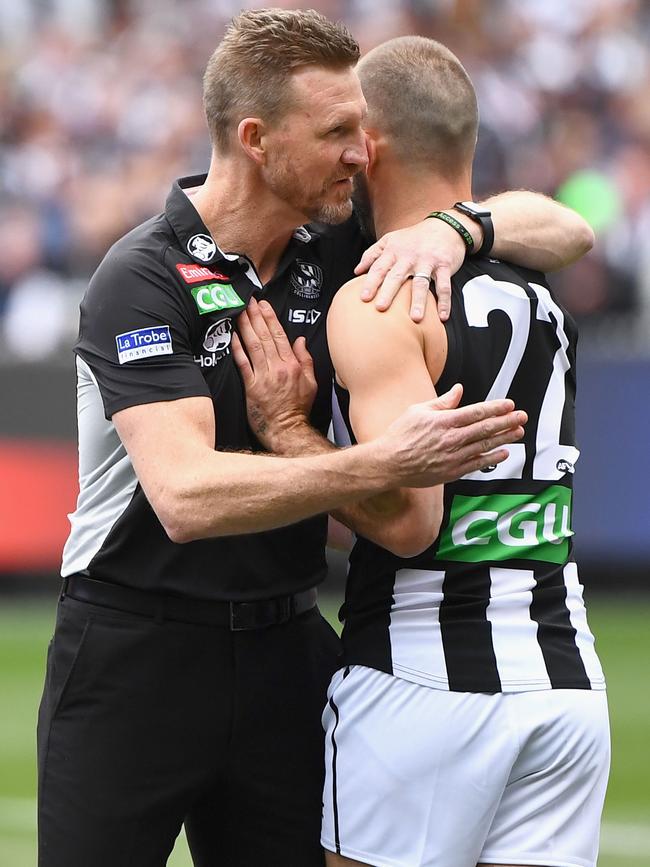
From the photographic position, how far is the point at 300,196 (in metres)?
3.37

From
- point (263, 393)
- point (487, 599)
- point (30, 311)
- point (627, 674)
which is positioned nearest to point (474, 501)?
point (487, 599)

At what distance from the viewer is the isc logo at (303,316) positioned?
3465mm

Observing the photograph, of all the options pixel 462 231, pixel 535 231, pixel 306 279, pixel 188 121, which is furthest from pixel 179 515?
pixel 188 121

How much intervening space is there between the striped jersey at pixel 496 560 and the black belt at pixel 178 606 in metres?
0.26

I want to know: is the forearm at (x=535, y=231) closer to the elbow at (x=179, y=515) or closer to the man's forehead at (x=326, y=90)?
the man's forehead at (x=326, y=90)

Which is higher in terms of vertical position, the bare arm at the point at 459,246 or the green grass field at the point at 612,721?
the bare arm at the point at 459,246

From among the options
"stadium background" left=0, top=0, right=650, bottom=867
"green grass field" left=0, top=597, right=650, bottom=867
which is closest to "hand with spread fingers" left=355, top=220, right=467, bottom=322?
"green grass field" left=0, top=597, right=650, bottom=867

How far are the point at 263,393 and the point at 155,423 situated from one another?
1.07 ft

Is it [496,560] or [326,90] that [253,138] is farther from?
[496,560]

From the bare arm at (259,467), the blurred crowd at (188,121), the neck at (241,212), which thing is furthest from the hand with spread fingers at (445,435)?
the blurred crowd at (188,121)

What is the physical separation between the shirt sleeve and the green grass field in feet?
9.32

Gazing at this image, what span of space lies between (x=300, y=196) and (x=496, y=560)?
3.17 ft

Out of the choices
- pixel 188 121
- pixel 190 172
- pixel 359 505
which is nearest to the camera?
pixel 359 505

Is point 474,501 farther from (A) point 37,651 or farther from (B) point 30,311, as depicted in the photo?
(B) point 30,311
